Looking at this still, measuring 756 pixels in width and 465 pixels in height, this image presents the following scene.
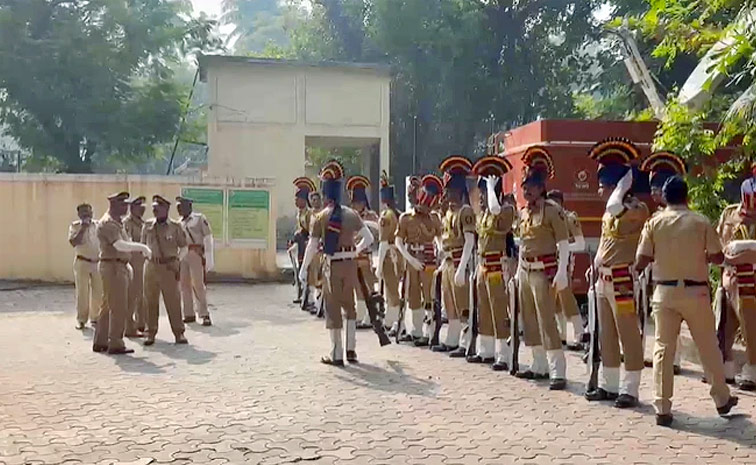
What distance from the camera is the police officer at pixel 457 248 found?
376 inches

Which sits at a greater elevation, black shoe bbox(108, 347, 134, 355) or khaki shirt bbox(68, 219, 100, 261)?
khaki shirt bbox(68, 219, 100, 261)

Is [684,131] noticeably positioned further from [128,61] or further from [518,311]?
[128,61]

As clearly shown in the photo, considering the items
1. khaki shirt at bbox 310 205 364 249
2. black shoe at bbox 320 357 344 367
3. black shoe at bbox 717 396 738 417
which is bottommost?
black shoe at bbox 320 357 344 367

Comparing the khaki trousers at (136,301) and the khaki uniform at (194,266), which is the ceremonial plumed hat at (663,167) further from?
the khaki uniform at (194,266)

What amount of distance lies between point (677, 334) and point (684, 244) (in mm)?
699

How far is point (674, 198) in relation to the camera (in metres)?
6.88

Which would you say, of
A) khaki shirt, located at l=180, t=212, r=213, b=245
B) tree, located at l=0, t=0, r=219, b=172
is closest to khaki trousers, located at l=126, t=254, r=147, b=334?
khaki shirt, located at l=180, t=212, r=213, b=245

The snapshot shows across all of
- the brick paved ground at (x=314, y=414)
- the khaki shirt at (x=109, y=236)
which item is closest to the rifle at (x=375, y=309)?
the brick paved ground at (x=314, y=414)

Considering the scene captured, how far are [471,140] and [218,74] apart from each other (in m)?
9.69

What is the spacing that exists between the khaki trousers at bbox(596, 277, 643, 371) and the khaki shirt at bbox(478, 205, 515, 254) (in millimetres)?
1499

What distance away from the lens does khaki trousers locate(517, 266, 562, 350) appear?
26.8ft

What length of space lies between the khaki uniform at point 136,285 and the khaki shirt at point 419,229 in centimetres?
351

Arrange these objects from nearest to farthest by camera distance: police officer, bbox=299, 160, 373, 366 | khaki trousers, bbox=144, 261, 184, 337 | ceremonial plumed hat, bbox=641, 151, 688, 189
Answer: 1. ceremonial plumed hat, bbox=641, 151, 688, 189
2. police officer, bbox=299, 160, 373, 366
3. khaki trousers, bbox=144, 261, 184, 337

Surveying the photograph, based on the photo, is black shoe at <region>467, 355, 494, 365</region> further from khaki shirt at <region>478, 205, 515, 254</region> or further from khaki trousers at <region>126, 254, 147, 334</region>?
khaki trousers at <region>126, 254, 147, 334</region>
